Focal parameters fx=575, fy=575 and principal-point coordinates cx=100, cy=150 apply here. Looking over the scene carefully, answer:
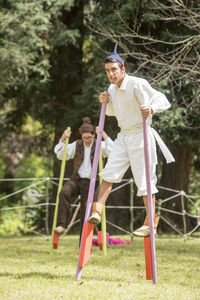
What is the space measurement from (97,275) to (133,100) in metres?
1.77

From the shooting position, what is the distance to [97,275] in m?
5.70

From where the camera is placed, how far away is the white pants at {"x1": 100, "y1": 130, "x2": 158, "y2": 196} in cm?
538

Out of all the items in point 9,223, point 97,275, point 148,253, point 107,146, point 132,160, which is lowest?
point 9,223

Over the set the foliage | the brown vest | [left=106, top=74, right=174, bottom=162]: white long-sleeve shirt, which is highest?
[left=106, top=74, right=174, bottom=162]: white long-sleeve shirt

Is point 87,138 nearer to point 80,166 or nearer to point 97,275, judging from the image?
point 80,166

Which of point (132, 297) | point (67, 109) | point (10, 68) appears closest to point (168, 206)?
point (67, 109)

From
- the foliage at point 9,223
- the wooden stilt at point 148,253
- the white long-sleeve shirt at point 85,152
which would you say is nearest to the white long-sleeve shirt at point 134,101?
the wooden stilt at point 148,253

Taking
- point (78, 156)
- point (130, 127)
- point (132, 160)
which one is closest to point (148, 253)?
point (132, 160)

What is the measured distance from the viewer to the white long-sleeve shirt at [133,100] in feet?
17.6

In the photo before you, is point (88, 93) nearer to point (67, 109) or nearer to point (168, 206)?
point (67, 109)

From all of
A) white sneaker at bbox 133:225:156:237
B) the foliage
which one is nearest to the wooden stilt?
white sneaker at bbox 133:225:156:237

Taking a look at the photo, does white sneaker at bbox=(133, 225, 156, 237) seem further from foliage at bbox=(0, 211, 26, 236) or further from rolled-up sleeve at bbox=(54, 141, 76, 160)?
foliage at bbox=(0, 211, 26, 236)

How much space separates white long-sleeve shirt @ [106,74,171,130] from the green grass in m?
1.50

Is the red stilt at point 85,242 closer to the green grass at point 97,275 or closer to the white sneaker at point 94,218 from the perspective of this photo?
the white sneaker at point 94,218
